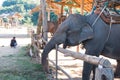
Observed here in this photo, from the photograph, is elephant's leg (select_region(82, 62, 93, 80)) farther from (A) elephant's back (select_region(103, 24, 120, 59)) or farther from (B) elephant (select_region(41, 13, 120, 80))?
(A) elephant's back (select_region(103, 24, 120, 59))

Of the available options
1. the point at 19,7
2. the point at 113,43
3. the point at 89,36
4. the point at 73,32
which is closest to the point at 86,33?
the point at 89,36

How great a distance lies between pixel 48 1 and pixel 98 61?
35.8 feet

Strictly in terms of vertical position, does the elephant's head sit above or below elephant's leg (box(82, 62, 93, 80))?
above

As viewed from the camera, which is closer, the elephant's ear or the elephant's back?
the elephant's ear

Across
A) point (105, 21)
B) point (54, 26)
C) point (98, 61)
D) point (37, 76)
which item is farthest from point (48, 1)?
point (98, 61)

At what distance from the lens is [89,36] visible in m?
6.61

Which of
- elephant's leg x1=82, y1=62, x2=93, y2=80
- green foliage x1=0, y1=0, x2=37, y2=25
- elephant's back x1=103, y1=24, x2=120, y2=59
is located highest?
elephant's back x1=103, y1=24, x2=120, y2=59

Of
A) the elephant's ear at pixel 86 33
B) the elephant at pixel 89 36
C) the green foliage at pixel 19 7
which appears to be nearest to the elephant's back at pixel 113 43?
the elephant at pixel 89 36

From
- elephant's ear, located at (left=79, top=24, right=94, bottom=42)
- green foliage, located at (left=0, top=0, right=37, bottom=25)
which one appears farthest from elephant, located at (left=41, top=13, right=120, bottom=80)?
green foliage, located at (left=0, top=0, right=37, bottom=25)

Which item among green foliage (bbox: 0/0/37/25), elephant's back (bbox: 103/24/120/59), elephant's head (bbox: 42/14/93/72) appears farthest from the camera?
green foliage (bbox: 0/0/37/25)

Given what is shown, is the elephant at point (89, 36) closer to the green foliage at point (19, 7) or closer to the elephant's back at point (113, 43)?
the elephant's back at point (113, 43)

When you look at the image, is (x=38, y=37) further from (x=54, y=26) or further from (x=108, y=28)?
(x=108, y=28)

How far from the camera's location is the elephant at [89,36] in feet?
21.7

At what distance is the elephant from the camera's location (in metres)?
6.61
